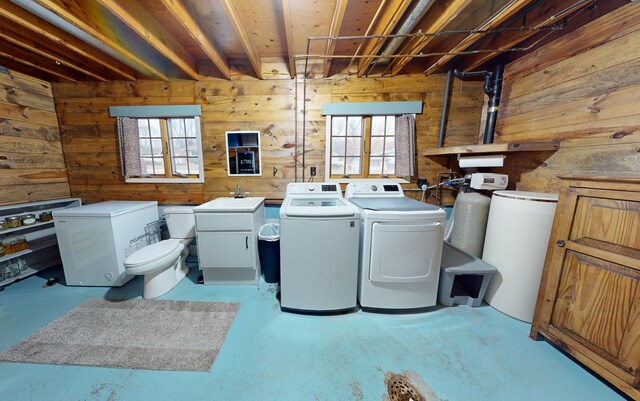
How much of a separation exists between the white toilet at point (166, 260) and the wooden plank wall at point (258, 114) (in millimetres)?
610

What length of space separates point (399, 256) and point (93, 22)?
3.17 m

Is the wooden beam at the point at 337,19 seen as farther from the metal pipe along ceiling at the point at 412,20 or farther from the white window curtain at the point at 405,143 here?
the white window curtain at the point at 405,143

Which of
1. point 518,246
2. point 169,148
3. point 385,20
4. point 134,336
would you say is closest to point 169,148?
point 169,148

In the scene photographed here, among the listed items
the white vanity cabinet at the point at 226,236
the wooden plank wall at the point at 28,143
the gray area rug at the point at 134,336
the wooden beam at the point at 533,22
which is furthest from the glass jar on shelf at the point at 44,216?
the wooden beam at the point at 533,22

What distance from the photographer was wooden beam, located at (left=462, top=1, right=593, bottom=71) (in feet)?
5.12

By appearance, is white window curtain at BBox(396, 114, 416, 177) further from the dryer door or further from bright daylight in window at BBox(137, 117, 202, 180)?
bright daylight in window at BBox(137, 117, 202, 180)

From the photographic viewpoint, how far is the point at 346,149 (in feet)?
9.05

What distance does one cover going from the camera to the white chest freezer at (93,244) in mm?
2023

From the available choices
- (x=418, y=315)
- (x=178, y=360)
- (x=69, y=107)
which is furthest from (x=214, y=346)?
(x=69, y=107)

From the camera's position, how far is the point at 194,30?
1719 millimetres

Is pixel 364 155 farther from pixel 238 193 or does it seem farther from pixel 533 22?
pixel 533 22

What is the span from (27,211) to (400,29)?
4.47 metres

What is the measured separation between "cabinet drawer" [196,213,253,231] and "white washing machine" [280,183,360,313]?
0.61m

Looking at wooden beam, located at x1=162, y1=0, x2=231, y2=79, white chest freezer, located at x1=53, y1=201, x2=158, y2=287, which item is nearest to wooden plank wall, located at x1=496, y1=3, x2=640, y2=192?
wooden beam, located at x1=162, y1=0, x2=231, y2=79
